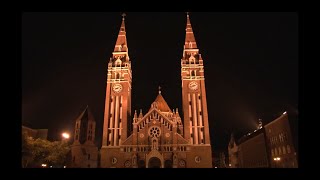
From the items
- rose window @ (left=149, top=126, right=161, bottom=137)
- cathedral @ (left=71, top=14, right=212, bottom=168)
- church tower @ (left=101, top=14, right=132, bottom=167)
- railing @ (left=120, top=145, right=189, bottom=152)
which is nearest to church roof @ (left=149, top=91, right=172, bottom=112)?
cathedral @ (left=71, top=14, right=212, bottom=168)

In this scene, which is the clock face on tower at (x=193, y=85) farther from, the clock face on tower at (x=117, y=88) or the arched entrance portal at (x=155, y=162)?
the arched entrance portal at (x=155, y=162)

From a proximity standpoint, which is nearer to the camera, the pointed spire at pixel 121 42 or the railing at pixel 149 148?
the railing at pixel 149 148

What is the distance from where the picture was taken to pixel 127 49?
71750 mm

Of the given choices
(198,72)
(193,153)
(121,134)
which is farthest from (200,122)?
(121,134)

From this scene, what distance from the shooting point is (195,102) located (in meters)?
62.8

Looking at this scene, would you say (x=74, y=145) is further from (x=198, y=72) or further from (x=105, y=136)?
(x=198, y=72)

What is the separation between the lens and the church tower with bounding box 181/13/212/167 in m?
58.5

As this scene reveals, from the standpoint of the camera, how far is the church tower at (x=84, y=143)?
188 ft

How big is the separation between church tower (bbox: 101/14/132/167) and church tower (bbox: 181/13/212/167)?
43.0 feet


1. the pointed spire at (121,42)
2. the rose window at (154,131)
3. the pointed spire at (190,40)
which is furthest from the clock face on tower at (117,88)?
the pointed spire at (190,40)

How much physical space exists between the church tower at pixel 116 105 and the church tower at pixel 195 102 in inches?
516

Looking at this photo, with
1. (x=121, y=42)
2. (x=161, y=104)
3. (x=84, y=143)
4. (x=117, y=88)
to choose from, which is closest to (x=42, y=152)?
(x=84, y=143)

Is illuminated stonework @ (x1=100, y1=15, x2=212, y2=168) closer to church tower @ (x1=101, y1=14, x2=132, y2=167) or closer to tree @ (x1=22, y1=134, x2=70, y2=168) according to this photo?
church tower @ (x1=101, y1=14, x2=132, y2=167)
